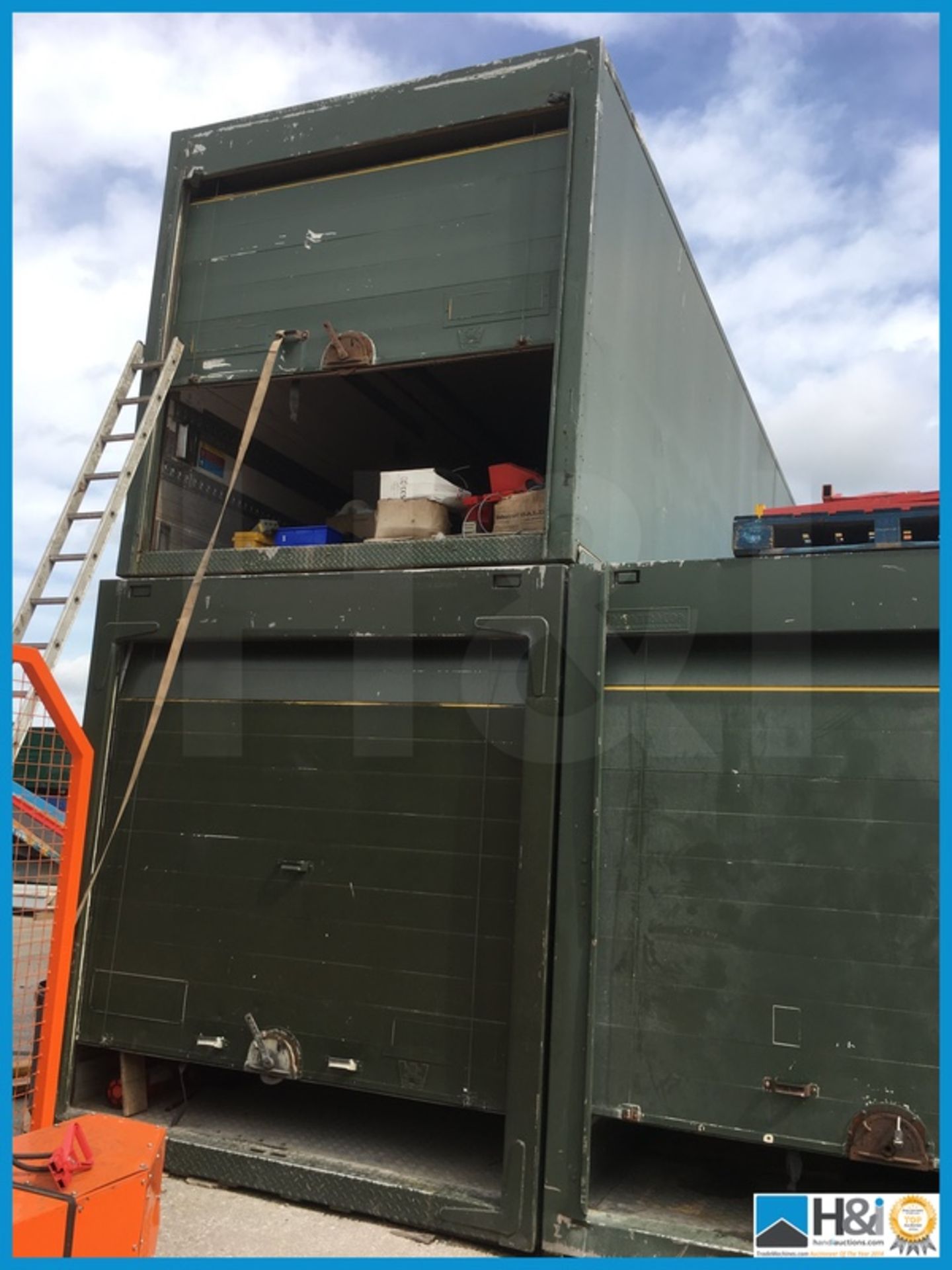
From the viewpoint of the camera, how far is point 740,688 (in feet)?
16.3

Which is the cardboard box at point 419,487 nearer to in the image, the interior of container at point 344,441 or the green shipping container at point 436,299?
the interior of container at point 344,441

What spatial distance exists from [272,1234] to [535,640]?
3.16 m

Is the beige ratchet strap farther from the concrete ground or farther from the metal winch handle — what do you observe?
the concrete ground

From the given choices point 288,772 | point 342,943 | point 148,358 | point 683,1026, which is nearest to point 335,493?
point 148,358

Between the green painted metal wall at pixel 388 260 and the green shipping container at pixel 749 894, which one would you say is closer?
the green shipping container at pixel 749 894

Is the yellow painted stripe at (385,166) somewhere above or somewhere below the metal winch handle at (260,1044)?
above

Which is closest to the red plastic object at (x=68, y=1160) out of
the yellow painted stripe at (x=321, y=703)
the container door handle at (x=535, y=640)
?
the yellow painted stripe at (x=321, y=703)

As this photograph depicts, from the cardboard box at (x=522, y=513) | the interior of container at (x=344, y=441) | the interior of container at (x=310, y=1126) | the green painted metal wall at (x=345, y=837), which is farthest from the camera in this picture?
the interior of container at (x=344, y=441)

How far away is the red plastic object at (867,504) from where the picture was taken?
5.10 meters

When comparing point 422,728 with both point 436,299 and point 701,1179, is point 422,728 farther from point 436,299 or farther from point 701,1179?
point 701,1179

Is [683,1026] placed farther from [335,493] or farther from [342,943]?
[335,493]

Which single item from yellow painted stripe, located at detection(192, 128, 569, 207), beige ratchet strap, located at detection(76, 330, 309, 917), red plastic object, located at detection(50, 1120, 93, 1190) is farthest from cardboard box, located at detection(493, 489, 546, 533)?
red plastic object, located at detection(50, 1120, 93, 1190)

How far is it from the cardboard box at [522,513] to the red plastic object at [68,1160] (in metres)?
3.56

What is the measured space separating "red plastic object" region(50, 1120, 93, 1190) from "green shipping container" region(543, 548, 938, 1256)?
85.7 inches
